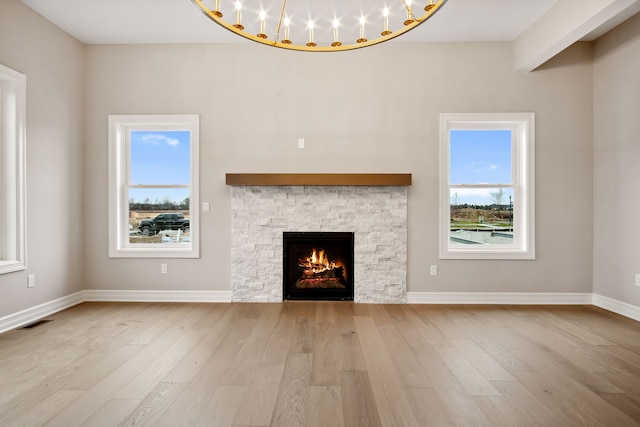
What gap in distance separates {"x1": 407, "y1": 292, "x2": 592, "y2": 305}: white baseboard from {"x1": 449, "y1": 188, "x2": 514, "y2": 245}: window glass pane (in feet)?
2.02

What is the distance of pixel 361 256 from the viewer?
4.37 meters

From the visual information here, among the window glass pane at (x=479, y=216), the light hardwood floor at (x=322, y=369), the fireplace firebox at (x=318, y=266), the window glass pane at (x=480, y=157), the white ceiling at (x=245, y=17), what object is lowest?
the light hardwood floor at (x=322, y=369)

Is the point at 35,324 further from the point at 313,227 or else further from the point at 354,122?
the point at 354,122

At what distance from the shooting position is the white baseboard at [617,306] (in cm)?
373

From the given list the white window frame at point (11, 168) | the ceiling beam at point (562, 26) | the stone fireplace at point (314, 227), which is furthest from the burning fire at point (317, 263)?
the ceiling beam at point (562, 26)

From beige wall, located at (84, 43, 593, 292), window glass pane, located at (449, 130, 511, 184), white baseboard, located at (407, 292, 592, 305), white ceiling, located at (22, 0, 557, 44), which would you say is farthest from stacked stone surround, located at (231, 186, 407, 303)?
white ceiling, located at (22, 0, 557, 44)

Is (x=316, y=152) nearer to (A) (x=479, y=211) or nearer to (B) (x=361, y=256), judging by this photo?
(B) (x=361, y=256)

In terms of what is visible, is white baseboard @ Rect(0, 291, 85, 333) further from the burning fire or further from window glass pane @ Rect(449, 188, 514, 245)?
window glass pane @ Rect(449, 188, 514, 245)

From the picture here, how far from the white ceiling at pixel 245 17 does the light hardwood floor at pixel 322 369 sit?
9.74 ft

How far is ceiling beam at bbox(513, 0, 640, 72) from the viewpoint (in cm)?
303

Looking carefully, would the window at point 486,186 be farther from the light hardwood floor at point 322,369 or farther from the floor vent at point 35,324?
the floor vent at point 35,324

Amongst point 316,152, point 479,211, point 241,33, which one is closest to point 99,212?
point 316,152

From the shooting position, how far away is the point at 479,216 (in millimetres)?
4477

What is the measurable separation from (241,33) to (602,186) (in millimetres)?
4215
